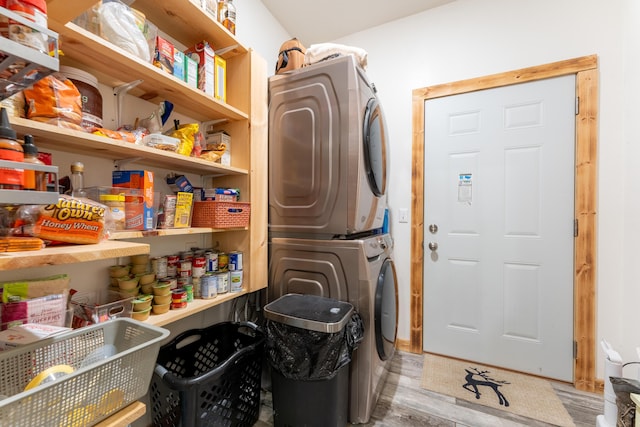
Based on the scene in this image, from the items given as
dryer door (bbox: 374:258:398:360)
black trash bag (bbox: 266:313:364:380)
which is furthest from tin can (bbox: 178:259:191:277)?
dryer door (bbox: 374:258:398:360)

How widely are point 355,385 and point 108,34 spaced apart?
1.87 metres

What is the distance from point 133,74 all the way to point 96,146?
35 centimetres

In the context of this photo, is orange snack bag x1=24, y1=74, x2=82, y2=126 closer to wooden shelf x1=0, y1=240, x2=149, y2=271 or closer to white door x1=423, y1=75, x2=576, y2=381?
wooden shelf x1=0, y1=240, x2=149, y2=271

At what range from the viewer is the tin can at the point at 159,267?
1.24m

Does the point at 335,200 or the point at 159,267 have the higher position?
the point at 335,200

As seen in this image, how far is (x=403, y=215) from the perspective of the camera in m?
2.33

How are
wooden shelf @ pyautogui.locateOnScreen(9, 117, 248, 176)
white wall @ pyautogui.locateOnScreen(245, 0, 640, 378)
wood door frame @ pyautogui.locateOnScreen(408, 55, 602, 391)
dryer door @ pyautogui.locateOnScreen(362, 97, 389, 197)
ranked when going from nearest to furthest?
wooden shelf @ pyautogui.locateOnScreen(9, 117, 248, 176) < dryer door @ pyautogui.locateOnScreen(362, 97, 389, 197) < white wall @ pyautogui.locateOnScreen(245, 0, 640, 378) < wood door frame @ pyautogui.locateOnScreen(408, 55, 602, 391)

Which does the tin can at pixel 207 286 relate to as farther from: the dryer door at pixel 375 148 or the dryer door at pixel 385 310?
the dryer door at pixel 375 148

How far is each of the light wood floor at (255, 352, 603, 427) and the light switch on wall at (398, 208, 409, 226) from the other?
1225mm

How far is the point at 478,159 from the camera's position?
209 centimetres

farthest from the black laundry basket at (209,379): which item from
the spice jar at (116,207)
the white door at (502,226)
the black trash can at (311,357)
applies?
the white door at (502,226)

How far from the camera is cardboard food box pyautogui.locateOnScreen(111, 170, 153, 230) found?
1015mm

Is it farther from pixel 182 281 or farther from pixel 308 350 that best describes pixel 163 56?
pixel 308 350

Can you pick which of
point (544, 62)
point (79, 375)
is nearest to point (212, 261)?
point (79, 375)
